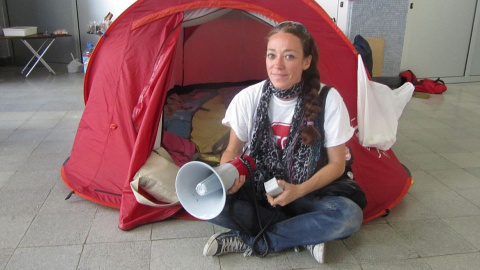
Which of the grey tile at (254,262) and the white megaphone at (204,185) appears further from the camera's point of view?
the grey tile at (254,262)

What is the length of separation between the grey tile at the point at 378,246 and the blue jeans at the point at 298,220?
0.63 feet

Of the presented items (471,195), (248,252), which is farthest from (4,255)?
(471,195)

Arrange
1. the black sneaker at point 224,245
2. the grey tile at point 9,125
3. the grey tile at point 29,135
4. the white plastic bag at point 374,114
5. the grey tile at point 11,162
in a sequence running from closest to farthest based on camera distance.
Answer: the black sneaker at point 224,245
the white plastic bag at point 374,114
the grey tile at point 11,162
the grey tile at point 29,135
the grey tile at point 9,125

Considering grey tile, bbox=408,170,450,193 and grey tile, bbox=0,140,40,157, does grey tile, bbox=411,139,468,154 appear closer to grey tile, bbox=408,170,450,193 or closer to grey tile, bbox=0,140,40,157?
grey tile, bbox=408,170,450,193

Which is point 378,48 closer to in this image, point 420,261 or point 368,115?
point 368,115

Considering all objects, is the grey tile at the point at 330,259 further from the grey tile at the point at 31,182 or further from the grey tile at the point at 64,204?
the grey tile at the point at 31,182

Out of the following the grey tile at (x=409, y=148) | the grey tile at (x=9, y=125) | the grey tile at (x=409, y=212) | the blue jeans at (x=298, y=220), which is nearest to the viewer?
the blue jeans at (x=298, y=220)

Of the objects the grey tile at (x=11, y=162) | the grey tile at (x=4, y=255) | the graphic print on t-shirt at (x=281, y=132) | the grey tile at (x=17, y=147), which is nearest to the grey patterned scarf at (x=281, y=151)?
the graphic print on t-shirt at (x=281, y=132)

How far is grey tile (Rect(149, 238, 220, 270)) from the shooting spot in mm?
1480

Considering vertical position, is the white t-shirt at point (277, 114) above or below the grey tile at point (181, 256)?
above

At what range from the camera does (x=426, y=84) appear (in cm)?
441

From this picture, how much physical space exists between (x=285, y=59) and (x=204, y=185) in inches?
19.2

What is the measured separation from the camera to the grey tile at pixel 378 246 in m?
1.53

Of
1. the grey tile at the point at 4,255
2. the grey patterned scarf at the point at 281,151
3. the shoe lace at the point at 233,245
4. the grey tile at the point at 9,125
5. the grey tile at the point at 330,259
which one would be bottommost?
the grey tile at the point at 9,125
